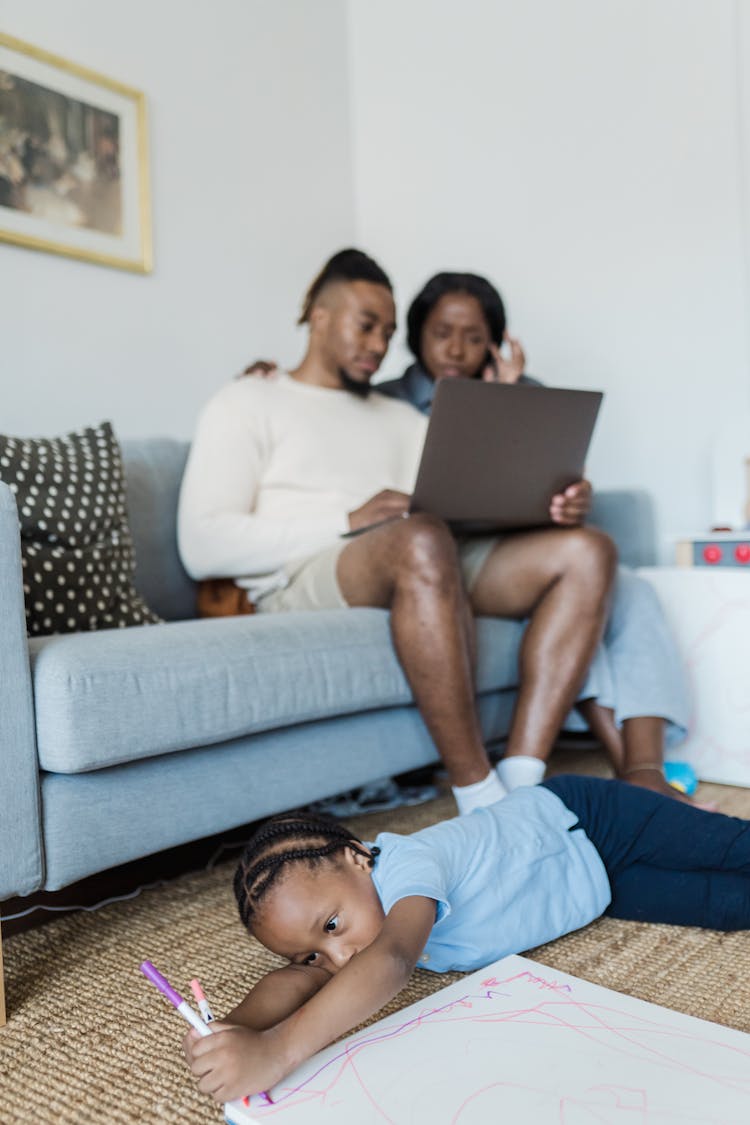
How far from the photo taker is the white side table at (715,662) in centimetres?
184

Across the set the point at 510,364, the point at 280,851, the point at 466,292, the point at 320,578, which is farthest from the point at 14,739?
the point at 466,292

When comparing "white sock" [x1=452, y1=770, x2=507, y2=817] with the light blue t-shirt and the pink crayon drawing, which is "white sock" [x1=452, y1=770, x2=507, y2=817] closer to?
the light blue t-shirt

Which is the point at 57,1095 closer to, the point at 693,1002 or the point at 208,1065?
the point at 208,1065

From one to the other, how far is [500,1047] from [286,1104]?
18cm

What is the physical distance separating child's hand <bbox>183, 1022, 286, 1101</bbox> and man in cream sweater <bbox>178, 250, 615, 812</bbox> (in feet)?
2.44

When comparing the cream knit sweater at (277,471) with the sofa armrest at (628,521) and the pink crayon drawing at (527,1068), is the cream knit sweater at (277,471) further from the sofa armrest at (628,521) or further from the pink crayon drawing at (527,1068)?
the pink crayon drawing at (527,1068)

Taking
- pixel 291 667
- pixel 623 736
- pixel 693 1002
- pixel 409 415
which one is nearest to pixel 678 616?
pixel 623 736

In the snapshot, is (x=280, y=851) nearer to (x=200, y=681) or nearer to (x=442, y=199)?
(x=200, y=681)

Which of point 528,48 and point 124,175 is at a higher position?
point 528,48

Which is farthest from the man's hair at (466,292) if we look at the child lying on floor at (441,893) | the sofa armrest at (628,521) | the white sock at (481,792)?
the child lying on floor at (441,893)

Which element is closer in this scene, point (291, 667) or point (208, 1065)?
point (208, 1065)

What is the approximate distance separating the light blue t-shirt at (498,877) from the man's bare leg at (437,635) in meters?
0.30

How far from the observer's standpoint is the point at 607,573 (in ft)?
5.28

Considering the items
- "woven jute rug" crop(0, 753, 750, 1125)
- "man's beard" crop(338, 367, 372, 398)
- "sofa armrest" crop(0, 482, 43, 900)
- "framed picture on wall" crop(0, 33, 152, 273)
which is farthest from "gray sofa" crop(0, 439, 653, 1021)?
"framed picture on wall" crop(0, 33, 152, 273)
